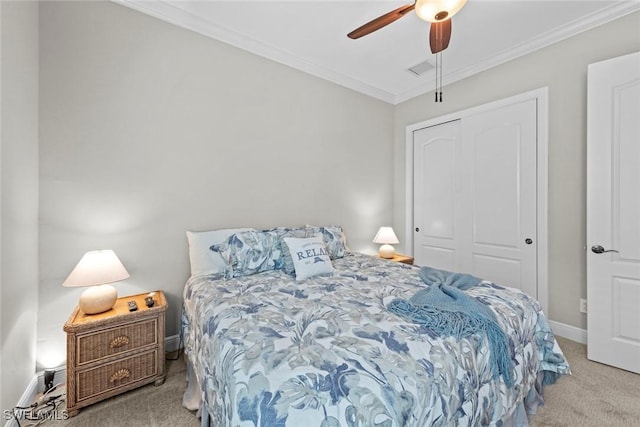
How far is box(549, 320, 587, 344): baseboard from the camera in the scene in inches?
97.0

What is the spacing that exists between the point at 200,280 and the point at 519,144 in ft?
10.6

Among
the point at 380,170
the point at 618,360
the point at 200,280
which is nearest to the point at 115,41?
the point at 200,280

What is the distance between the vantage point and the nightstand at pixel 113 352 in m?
1.60

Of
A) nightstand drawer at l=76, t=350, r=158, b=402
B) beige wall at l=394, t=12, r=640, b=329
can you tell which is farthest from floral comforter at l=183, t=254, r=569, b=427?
beige wall at l=394, t=12, r=640, b=329

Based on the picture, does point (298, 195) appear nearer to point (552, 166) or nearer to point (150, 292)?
point (150, 292)

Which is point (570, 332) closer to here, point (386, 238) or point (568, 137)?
point (568, 137)

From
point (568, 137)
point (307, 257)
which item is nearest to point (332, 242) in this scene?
point (307, 257)

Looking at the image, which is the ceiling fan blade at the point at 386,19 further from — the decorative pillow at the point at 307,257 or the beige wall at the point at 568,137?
the beige wall at the point at 568,137

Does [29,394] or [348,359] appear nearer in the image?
[348,359]

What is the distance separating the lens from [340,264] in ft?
8.23

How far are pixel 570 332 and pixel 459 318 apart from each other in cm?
216

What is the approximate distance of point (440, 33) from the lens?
74.2 inches

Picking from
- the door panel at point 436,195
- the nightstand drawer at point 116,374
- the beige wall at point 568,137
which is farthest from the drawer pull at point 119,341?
the beige wall at point 568,137

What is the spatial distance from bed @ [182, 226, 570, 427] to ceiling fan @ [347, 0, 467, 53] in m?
1.69
